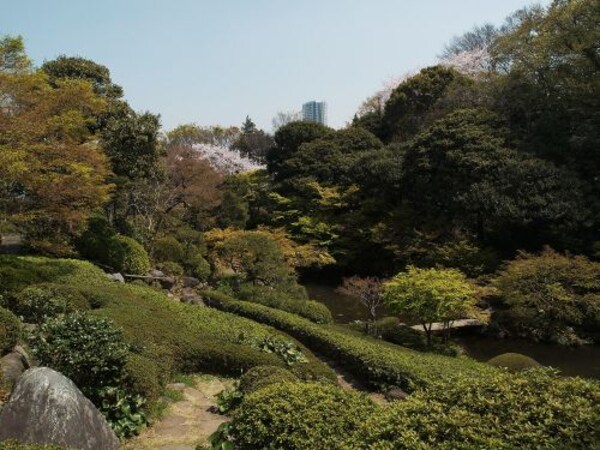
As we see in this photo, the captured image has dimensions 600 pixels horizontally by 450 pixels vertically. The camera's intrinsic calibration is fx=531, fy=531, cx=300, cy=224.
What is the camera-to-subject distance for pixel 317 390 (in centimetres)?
518

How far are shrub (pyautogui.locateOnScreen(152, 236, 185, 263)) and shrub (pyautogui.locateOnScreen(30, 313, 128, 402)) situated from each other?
13.5 metres

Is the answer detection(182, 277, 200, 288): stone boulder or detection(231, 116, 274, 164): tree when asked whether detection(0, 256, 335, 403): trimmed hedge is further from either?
detection(231, 116, 274, 164): tree

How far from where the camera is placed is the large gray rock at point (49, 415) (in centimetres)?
505

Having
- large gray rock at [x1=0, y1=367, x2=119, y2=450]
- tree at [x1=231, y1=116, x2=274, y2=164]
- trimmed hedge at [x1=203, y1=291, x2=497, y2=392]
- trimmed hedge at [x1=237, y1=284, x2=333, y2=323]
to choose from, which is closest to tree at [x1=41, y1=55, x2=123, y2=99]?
trimmed hedge at [x1=237, y1=284, x2=333, y2=323]

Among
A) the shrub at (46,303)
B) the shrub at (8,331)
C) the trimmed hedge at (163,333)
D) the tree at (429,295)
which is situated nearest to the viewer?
the shrub at (8,331)

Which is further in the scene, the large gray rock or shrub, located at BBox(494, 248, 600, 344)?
shrub, located at BBox(494, 248, 600, 344)

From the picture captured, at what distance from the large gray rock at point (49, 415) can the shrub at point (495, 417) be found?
2.90 meters

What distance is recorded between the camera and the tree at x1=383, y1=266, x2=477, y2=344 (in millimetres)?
13656

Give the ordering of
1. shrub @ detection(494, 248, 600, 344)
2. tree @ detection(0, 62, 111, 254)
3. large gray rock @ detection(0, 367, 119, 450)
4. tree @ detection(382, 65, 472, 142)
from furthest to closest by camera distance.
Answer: tree @ detection(382, 65, 472, 142) → shrub @ detection(494, 248, 600, 344) → tree @ detection(0, 62, 111, 254) → large gray rock @ detection(0, 367, 119, 450)

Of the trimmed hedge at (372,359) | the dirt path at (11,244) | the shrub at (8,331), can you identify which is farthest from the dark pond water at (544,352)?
the dirt path at (11,244)

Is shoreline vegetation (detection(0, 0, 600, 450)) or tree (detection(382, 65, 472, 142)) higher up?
tree (detection(382, 65, 472, 142))

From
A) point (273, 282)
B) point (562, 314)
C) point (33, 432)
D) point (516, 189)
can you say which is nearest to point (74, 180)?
point (273, 282)

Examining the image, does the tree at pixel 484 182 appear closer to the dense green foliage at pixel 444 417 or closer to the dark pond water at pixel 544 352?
the dark pond water at pixel 544 352

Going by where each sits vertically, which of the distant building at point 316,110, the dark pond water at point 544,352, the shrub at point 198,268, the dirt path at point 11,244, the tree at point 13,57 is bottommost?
the dark pond water at point 544,352
